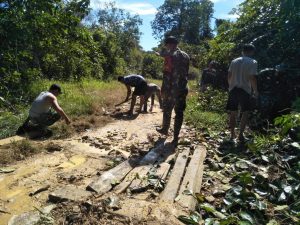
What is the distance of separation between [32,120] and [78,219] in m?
4.27

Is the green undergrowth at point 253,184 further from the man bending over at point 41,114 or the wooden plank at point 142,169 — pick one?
the man bending over at point 41,114

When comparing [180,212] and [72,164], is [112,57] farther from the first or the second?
[180,212]

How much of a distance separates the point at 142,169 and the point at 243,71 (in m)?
2.70

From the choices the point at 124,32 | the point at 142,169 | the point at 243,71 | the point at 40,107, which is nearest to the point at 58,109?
the point at 40,107

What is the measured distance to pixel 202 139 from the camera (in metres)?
6.84

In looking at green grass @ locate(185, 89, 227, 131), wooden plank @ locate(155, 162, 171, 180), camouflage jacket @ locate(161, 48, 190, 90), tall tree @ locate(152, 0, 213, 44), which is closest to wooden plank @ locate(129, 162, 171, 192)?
wooden plank @ locate(155, 162, 171, 180)

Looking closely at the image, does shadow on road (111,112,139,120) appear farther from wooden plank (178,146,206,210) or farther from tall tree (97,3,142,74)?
tall tree (97,3,142,74)

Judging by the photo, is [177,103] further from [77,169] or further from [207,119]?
[207,119]

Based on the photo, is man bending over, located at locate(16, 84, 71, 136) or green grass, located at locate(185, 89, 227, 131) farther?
green grass, located at locate(185, 89, 227, 131)

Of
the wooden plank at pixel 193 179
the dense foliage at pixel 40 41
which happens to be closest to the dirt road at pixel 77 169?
the wooden plank at pixel 193 179

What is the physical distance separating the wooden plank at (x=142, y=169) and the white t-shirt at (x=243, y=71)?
181 cm

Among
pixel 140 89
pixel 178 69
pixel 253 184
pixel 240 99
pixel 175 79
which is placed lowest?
pixel 253 184

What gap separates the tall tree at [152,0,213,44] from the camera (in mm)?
49594

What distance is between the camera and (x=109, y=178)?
14.5 ft
